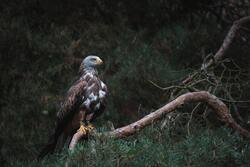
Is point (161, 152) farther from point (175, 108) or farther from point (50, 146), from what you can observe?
point (50, 146)

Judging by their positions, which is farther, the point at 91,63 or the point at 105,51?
the point at 105,51

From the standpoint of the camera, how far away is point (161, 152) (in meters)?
4.59

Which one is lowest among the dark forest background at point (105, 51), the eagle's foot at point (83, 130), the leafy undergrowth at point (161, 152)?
the dark forest background at point (105, 51)

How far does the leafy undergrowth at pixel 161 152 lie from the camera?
14.7 ft

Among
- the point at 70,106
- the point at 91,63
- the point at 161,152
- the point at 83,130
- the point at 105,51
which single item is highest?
the point at 161,152

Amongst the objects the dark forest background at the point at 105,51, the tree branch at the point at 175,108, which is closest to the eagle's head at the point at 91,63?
the dark forest background at the point at 105,51

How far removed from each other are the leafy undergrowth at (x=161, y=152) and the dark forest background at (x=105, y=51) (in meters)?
2.02

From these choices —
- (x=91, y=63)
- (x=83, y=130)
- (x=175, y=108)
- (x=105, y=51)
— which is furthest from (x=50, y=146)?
(x=105, y=51)

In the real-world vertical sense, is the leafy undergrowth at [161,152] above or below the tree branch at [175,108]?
above

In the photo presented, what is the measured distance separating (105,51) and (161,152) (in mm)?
4428

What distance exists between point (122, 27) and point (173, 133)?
11.9 ft

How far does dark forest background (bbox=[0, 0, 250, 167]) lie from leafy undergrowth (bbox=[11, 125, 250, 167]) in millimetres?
2024

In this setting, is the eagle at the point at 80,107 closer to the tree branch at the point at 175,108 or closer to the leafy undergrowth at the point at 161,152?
the tree branch at the point at 175,108

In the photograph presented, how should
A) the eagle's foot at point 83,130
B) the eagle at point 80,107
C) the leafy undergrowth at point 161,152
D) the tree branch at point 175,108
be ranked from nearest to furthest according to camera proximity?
1. the leafy undergrowth at point 161,152
2. the tree branch at point 175,108
3. the eagle's foot at point 83,130
4. the eagle at point 80,107
